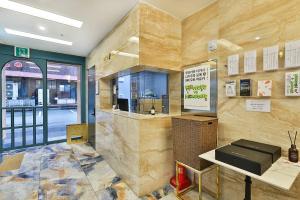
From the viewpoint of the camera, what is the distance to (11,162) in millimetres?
3018

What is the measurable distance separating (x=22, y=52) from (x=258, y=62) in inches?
186

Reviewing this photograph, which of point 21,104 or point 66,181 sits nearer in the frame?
point 66,181

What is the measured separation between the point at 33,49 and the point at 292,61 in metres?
4.91

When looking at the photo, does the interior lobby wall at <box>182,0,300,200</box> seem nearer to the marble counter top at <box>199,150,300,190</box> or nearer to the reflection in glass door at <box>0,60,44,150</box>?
the marble counter top at <box>199,150,300,190</box>

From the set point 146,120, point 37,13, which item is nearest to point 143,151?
point 146,120

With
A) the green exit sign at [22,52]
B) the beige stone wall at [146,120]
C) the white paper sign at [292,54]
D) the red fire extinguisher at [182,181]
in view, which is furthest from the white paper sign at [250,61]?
the green exit sign at [22,52]

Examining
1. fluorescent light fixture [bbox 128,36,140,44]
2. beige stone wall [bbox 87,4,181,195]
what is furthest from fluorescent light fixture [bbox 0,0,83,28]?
fluorescent light fixture [bbox 128,36,140,44]

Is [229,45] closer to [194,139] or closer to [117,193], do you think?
[194,139]

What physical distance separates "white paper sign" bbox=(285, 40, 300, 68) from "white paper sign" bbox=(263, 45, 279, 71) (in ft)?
0.25

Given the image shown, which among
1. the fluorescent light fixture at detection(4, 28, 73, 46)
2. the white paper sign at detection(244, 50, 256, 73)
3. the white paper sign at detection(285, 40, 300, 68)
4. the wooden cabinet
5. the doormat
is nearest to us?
the white paper sign at detection(285, 40, 300, 68)

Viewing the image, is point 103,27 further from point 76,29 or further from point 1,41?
point 1,41

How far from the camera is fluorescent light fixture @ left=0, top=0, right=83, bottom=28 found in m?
2.06

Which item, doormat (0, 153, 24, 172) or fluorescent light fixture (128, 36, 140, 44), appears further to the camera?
doormat (0, 153, 24, 172)

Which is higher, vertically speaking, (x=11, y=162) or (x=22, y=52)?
(x=22, y=52)
